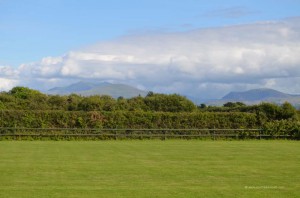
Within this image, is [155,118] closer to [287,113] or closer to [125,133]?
[125,133]

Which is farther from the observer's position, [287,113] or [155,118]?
[287,113]

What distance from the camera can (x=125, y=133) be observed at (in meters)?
35.9

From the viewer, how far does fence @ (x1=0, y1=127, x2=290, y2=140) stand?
34.6 meters

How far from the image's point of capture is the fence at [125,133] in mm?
34594
